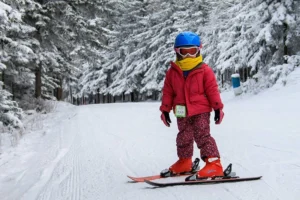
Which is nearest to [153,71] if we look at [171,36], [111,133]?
[171,36]

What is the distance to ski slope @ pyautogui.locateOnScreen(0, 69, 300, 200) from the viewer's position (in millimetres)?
3770

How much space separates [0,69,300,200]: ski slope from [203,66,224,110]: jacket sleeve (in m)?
0.92

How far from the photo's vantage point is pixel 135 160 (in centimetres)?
551

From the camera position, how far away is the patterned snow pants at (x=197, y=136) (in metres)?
4.16

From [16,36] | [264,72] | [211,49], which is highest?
[211,49]

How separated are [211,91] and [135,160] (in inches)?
77.8

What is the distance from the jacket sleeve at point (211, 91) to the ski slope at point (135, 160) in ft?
3.01

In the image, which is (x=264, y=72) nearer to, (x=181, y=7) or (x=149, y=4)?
(x=181, y=7)

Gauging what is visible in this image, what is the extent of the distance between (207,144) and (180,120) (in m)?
0.45

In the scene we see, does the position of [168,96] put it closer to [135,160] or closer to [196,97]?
[196,97]

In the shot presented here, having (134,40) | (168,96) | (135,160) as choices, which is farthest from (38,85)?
(134,40)

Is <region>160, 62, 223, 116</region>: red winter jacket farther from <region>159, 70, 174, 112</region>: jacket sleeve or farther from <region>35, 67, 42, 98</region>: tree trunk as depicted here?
<region>35, 67, 42, 98</region>: tree trunk

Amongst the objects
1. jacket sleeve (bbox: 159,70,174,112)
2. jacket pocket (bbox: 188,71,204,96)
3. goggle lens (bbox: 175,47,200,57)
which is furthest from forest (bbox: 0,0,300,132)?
jacket pocket (bbox: 188,71,204,96)

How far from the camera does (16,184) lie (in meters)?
4.70
